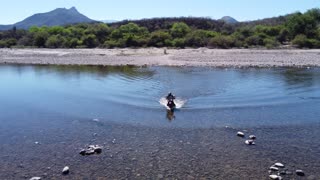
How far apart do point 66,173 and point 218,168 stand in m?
6.40

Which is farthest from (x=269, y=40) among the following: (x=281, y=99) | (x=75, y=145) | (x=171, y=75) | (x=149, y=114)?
(x=75, y=145)

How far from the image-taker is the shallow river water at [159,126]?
16844 mm

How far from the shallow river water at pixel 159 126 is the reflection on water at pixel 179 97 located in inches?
3.1

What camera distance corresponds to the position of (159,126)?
23547 mm

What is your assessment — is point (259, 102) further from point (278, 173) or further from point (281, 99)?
point (278, 173)

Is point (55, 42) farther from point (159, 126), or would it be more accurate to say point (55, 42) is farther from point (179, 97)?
point (159, 126)

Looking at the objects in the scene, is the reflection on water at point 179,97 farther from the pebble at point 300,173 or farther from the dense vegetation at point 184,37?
the dense vegetation at point 184,37

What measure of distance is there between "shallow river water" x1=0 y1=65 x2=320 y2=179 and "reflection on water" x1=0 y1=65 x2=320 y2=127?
0.08 metres

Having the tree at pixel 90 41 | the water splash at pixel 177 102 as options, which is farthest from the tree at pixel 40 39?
the water splash at pixel 177 102

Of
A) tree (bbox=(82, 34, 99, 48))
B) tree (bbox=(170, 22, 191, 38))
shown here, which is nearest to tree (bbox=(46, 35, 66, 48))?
tree (bbox=(82, 34, 99, 48))

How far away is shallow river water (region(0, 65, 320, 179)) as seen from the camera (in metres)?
16.8

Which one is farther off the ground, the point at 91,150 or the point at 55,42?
the point at 55,42

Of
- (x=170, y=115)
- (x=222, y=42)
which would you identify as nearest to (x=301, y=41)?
(x=222, y=42)

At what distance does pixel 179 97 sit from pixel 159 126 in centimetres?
973
